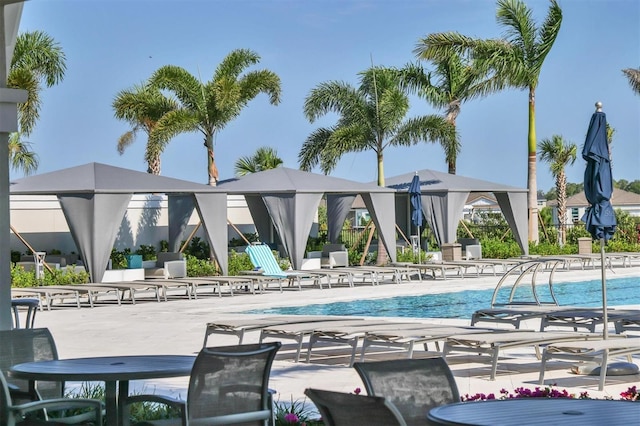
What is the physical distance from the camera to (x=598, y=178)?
9.21 m

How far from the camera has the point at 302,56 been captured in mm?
38375

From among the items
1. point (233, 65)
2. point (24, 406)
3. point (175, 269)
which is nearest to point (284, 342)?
point (24, 406)

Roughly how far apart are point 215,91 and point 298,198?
5.67m

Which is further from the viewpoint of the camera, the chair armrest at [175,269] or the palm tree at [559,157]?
the palm tree at [559,157]

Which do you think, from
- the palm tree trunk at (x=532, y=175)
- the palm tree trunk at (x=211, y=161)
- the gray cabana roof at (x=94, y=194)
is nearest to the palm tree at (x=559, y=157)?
the palm tree trunk at (x=532, y=175)

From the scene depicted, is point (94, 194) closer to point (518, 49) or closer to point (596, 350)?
point (596, 350)

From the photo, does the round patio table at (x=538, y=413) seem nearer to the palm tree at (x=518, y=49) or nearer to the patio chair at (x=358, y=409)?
the patio chair at (x=358, y=409)

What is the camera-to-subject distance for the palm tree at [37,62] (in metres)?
26.2

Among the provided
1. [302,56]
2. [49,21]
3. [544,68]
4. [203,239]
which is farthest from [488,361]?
[302,56]

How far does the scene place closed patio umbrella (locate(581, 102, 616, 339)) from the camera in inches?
359

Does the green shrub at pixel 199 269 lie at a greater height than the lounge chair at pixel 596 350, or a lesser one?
greater

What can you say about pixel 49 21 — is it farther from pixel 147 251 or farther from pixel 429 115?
pixel 429 115

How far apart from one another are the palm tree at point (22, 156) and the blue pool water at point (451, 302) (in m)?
17.2

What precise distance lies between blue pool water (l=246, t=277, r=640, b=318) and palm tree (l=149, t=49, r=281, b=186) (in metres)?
9.38
